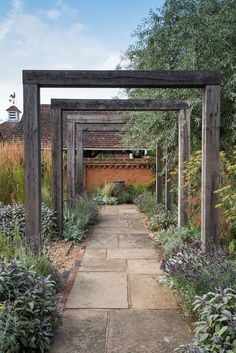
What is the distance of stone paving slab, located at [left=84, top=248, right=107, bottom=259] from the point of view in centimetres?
558

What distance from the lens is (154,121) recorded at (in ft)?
25.5

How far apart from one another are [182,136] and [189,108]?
0.50 metres

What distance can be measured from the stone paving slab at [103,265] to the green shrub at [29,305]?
1.75 metres

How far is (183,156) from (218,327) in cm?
437

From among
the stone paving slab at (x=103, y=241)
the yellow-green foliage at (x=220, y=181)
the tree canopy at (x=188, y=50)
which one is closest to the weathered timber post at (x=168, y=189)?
the tree canopy at (x=188, y=50)

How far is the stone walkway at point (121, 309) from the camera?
2820 millimetres

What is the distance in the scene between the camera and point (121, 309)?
11.5 ft

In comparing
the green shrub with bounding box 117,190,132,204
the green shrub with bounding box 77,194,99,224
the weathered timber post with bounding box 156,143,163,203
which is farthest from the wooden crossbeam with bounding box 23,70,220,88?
the green shrub with bounding box 117,190,132,204

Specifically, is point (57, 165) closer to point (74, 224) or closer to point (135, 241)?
point (74, 224)

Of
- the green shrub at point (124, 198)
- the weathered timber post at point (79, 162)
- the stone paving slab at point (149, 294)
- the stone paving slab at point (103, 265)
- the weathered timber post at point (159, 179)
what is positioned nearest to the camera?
the stone paving slab at point (149, 294)

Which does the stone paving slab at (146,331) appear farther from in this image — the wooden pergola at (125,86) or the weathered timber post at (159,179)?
the weathered timber post at (159,179)

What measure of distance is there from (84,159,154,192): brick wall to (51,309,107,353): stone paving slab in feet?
41.6

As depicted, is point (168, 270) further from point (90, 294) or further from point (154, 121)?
point (154, 121)

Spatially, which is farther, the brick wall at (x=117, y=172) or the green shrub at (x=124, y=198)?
the brick wall at (x=117, y=172)
